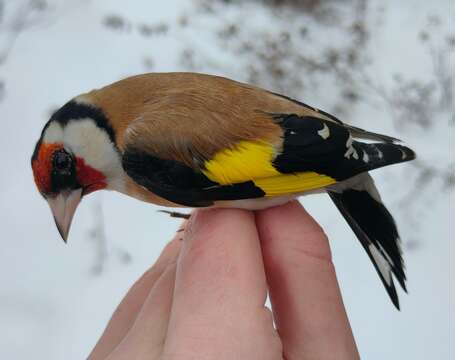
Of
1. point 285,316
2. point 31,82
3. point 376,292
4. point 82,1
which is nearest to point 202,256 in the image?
Answer: point 285,316

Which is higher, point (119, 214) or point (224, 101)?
point (224, 101)

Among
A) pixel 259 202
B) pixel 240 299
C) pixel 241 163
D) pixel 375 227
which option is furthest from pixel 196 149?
pixel 375 227

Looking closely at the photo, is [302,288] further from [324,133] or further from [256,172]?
[324,133]

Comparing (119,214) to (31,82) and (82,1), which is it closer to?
(31,82)

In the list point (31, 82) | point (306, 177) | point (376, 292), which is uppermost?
point (31, 82)

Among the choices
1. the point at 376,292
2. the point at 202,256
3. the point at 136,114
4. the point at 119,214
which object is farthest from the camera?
the point at 119,214

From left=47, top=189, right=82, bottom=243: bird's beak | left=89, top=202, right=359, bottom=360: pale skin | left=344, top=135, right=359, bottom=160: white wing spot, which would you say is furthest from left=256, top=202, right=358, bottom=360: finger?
left=47, top=189, right=82, bottom=243: bird's beak

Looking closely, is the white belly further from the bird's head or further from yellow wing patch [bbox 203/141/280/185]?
the bird's head

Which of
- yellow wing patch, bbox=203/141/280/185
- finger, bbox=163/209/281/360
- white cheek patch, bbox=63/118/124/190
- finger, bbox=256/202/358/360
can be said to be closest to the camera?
finger, bbox=163/209/281/360
